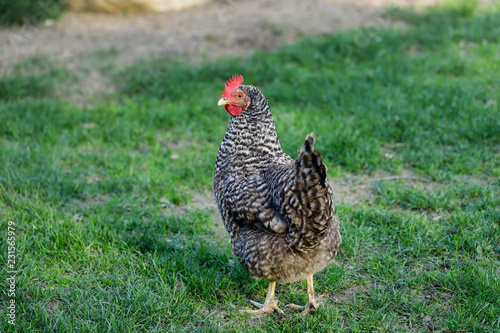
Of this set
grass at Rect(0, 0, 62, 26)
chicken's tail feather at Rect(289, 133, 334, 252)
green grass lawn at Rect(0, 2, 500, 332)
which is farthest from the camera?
grass at Rect(0, 0, 62, 26)

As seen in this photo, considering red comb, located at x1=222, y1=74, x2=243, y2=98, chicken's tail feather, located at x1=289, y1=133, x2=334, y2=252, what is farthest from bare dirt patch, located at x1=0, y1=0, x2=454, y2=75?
chicken's tail feather, located at x1=289, y1=133, x2=334, y2=252

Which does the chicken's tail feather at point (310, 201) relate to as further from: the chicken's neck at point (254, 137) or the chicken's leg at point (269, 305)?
the chicken's neck at point (254, 137)

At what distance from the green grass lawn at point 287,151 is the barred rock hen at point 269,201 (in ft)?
1.46

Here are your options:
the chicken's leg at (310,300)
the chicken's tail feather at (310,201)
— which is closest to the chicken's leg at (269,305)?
the chicken's leg at (310,300)

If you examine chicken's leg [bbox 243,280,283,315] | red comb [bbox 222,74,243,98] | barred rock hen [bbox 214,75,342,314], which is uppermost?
red comb [bbox 222,74,243,98]

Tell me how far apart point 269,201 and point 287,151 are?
2.35 metres

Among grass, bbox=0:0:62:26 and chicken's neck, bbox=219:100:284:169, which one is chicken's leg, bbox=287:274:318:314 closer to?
chicken's neck, bbox=219:100:284:169

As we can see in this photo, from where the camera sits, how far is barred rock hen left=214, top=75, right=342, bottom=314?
114 inches

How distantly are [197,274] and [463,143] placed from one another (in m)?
3.60

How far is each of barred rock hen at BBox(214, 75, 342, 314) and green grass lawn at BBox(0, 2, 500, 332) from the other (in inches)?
17.5

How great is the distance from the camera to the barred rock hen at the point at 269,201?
2.91 meters

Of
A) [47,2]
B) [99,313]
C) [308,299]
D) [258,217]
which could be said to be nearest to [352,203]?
[308,299]

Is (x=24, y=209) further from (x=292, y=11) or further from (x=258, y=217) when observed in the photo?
(x=292, y=11)

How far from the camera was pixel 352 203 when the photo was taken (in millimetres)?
4738
